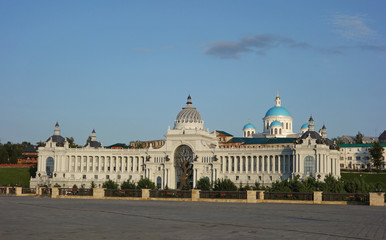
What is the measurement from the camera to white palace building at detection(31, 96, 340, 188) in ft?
456

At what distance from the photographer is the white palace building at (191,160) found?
13900cm

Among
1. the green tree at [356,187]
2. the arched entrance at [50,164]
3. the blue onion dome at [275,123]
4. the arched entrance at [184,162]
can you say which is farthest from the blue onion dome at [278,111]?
the green tree at [356,187]

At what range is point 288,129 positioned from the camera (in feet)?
633

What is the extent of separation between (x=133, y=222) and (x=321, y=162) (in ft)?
Result: 355

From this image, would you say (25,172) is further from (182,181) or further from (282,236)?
(282,236)

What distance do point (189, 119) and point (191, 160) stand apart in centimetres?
1301

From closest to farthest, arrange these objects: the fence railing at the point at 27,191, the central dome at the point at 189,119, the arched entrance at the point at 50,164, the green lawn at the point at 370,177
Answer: the fence railing at the point at 27,191 < the green lawn at the point at 370,177 < the central dome at the point at 189,119 < the arched entrance at the point at 50,164

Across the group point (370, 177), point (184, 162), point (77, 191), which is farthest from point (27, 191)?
point (370, 177)

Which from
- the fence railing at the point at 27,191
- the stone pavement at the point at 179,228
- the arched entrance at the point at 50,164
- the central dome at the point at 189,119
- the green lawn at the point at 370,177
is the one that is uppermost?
the central dome at the point at 189,119

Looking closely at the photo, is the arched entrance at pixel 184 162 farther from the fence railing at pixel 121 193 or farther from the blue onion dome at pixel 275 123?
the fence railing at pixel 121 193

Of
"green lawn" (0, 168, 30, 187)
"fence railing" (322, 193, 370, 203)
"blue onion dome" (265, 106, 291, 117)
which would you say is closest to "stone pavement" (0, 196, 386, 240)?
"fence railing" (322, 193, 370, 203)

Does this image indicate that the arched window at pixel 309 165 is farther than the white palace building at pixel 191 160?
No

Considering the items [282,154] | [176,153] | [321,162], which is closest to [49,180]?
[176,153]

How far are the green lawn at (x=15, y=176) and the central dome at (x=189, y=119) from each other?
49.8 metres
